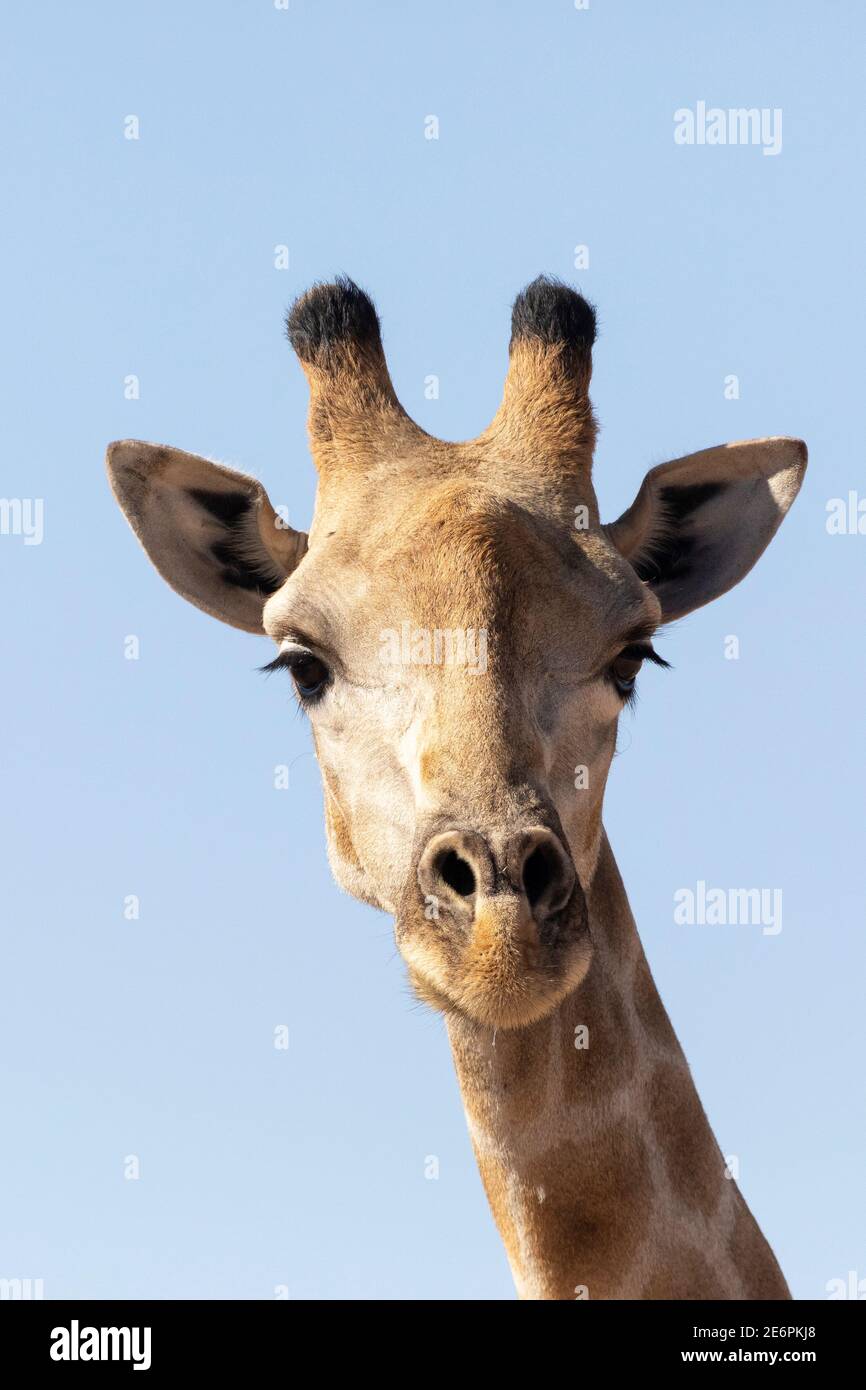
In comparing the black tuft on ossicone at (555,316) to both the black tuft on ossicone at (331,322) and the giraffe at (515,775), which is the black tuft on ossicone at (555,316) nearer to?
the giraffe at (515,775)

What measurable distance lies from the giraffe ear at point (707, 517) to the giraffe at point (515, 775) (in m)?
0.06

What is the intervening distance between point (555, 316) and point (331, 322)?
1452 mm

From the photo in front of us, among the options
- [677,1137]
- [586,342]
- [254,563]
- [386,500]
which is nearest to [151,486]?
[254,563]

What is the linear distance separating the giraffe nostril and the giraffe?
0.4 inches

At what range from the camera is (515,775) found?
948 centimetres

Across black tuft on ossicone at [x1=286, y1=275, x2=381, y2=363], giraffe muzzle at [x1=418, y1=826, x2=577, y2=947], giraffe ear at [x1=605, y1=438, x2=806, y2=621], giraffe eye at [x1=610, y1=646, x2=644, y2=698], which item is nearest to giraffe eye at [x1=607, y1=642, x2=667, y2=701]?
giraffe eye at [x1=610, y1=646, x2=644, y2=698]

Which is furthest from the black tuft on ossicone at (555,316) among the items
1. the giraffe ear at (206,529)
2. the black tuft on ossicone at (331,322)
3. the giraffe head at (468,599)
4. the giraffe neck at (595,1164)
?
the giraffe neck at (595,1164)

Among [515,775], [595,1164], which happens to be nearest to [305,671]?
[515,775]

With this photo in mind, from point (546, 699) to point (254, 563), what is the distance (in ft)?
Result: 10.3

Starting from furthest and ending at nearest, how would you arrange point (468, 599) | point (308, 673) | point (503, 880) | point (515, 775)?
point (308, 673) < point (468, 599) < point (515, 775) < point (503, 880)

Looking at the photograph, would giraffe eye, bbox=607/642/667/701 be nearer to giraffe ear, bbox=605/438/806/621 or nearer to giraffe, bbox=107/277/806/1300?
giraffe, bbox=107/277/806/1300

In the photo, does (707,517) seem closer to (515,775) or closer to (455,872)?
(515,775)
